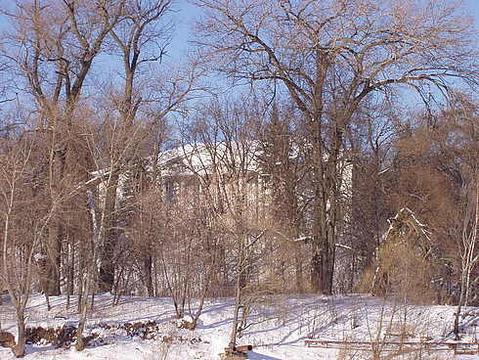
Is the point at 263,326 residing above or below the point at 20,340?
below

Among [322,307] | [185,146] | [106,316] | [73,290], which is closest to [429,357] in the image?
[322,307]

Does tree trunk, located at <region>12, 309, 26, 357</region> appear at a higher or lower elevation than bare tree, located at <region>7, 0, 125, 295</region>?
lower

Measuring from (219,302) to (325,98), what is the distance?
29.7 ft

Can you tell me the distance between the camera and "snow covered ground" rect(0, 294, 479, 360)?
65.7 feet

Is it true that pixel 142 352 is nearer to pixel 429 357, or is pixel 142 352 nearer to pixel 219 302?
pixel 219 302

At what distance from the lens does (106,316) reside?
75.0ft

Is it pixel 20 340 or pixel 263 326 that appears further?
pixel 263 326

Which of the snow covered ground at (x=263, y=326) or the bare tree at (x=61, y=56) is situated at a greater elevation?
the bare tree at (x=61, y=56)

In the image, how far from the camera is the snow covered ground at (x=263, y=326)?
65.7ft

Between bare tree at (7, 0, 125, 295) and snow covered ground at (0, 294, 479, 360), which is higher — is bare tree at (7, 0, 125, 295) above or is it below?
above

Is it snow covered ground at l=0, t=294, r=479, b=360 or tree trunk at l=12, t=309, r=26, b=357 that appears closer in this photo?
tree trunk at l=12, t=309, r=26, b=357

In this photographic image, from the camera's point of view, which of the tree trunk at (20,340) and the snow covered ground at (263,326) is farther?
the snow covered ground at (263,326)

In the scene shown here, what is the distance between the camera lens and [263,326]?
73.2 ft

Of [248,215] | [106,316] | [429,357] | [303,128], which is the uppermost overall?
[303,128]
